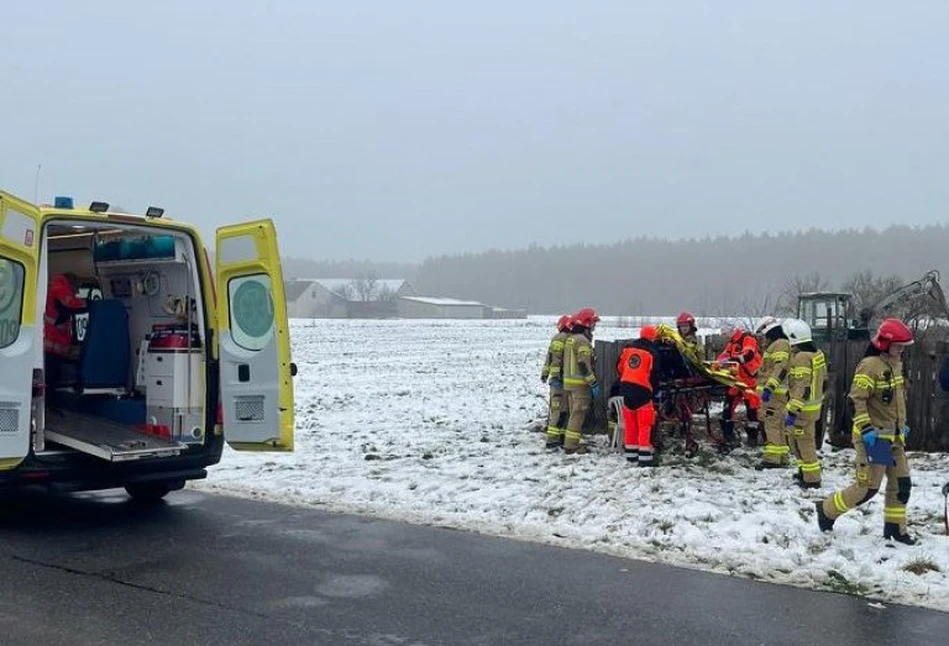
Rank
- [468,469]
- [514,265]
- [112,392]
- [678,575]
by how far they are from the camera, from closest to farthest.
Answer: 1. [678,575]
2. [112,392]
3. [468,469]
4. [514,265]

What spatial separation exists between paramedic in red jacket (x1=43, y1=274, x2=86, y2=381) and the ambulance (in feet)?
0.10

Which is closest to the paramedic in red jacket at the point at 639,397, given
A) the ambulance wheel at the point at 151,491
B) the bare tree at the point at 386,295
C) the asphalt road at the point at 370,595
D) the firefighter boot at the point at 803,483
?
the firefighter boot at the point at 803,483

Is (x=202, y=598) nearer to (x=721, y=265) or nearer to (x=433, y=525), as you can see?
(x=433, y=525)

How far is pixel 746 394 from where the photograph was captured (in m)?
11.5

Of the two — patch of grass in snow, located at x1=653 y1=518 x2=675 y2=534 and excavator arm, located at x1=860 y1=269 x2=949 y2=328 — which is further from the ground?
excavator arm, located at x1=860 y1=269 x2=949 y2=328

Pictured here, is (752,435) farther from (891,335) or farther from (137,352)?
(137,352)

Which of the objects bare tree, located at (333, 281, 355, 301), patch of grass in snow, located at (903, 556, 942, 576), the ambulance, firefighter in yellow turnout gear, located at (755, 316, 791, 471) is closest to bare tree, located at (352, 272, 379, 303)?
bare tree, located at (333, 281, 355, 301)

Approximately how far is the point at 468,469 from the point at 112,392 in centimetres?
365

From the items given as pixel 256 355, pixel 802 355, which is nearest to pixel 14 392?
pixel 256 355

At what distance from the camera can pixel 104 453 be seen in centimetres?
771

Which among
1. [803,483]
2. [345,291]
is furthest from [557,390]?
[345,291]

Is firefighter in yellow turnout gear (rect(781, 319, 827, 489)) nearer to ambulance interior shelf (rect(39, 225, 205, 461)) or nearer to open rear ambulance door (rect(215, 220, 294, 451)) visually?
open rear ambulance door (rect(215, 220, 294, 451))

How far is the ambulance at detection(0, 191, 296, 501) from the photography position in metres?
7.16

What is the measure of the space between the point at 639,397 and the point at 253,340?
443 cm
